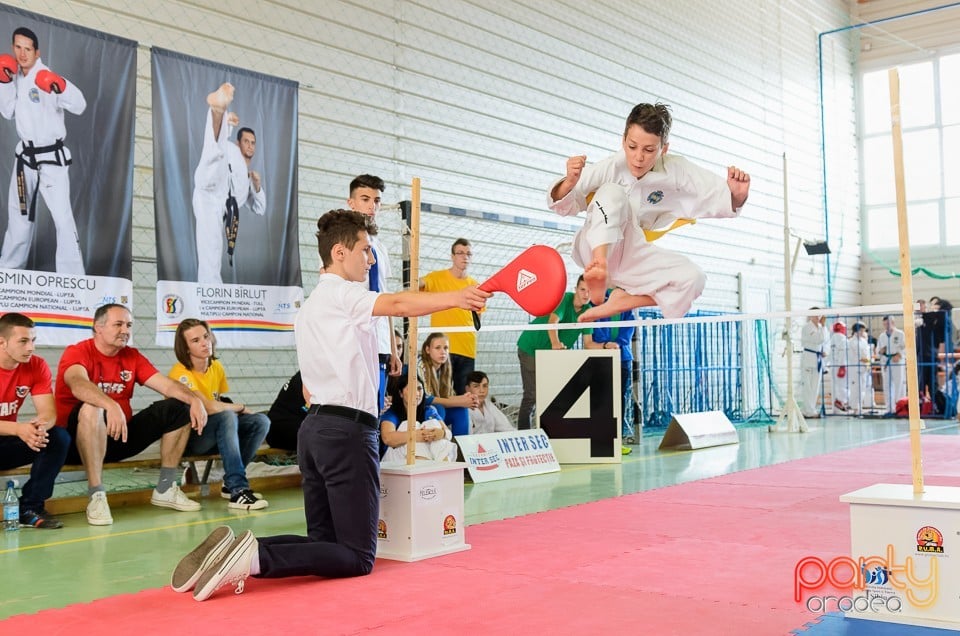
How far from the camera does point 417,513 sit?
14.3ft

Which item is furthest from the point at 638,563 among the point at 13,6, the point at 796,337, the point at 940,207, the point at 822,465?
the point at 940,207

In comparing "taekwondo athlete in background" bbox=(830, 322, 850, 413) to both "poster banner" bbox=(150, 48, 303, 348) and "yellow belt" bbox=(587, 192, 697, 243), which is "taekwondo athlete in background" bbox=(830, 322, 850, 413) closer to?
"poster banner" bbox=(150, 48, 303, 348)

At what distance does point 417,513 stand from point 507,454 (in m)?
3.30

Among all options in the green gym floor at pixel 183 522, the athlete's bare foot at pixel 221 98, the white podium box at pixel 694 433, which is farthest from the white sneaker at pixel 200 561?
the white podium box at pixel 694 433

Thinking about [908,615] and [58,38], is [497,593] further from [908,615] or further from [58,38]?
[58,38]

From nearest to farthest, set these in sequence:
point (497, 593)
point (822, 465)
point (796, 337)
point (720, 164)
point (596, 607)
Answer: point (596, 607), point (497, 593), point (822, 465), point (720, 164), point (796, 337)

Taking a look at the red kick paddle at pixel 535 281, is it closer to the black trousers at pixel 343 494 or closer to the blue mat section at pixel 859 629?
the black trousers at pixel 343 494

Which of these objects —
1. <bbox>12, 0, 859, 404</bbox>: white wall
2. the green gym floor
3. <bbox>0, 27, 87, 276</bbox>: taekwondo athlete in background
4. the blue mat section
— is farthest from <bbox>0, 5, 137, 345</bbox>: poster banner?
the blue mat section

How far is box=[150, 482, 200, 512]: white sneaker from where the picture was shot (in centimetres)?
588

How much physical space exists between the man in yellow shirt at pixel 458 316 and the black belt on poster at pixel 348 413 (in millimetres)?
4332

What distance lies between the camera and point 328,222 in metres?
4.08

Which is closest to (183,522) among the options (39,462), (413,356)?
(39,462)

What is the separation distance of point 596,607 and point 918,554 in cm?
114

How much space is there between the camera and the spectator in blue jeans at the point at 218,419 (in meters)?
6.04
